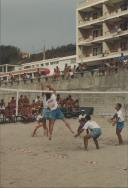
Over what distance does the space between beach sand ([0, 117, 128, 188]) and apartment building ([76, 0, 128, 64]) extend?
35.3 meters

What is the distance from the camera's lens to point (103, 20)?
53.9 m

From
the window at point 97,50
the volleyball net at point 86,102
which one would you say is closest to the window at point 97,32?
the window at point 97,50

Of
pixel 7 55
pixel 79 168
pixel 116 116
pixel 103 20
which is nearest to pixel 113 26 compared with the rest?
pixel 103 20

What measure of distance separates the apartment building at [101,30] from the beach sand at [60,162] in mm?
35333

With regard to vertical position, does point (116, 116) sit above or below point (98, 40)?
below

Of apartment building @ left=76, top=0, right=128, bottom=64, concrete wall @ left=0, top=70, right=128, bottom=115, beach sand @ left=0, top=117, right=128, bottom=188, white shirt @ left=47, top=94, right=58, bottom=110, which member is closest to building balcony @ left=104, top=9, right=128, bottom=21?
apartment building @ left=76, top=0, right=128, bottom=64

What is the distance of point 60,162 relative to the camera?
35.3 ft

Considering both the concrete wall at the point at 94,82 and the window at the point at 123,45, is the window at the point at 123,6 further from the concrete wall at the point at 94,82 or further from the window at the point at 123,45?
the concrete wall at the point at 94,82

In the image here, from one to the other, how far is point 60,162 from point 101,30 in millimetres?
46134

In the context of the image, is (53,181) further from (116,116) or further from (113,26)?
(113,26)

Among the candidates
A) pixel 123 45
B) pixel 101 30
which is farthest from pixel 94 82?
pixel 101 30

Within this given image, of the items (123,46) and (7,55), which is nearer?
(123,46)

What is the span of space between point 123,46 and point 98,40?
11.0 ft

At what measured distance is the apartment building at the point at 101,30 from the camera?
52156mm
